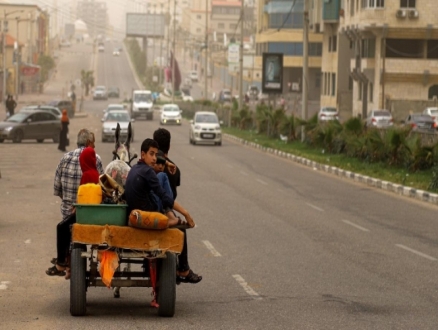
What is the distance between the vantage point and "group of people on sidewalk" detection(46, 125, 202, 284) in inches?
418

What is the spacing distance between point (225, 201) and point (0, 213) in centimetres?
549

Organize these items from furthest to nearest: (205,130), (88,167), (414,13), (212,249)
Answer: (414,13), (205,130), (212,249), (88,167)

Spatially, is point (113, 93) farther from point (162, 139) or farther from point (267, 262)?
point (162, 139)

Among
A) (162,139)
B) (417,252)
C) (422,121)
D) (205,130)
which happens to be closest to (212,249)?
(417,252)

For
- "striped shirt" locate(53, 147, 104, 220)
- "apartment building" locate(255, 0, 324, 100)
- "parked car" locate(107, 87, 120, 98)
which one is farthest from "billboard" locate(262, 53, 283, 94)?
"parked car" locate(107, 87, 120, 98)

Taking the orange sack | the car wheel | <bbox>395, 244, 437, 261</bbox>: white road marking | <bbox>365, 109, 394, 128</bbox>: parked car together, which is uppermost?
the orange sack

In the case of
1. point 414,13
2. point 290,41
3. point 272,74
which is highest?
point 414,13

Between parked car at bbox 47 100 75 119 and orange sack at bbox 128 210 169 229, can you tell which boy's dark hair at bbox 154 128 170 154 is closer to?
orange sack at bbox 128 210 169 229

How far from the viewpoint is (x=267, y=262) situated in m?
15.0

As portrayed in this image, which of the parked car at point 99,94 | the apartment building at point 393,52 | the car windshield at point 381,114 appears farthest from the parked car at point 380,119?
the parked car at point 99,94

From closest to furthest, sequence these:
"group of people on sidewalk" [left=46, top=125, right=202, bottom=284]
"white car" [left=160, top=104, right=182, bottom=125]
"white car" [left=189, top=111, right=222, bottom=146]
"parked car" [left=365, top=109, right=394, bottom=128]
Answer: "group of people on sidewalk" [left=46, top=125, right=202, bottom=284]
"white car" [left=189, top=111, right=222, bottom=146]
"parked car" [left=365, top=109, right=394, bottom=128]
"white car" [left=160, top=104, right=182, bottom=125]

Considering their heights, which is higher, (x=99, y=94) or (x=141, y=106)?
(x=141, y=106)

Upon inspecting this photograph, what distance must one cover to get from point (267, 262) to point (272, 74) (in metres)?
51.7

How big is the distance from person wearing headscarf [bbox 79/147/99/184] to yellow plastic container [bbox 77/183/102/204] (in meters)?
0.94
